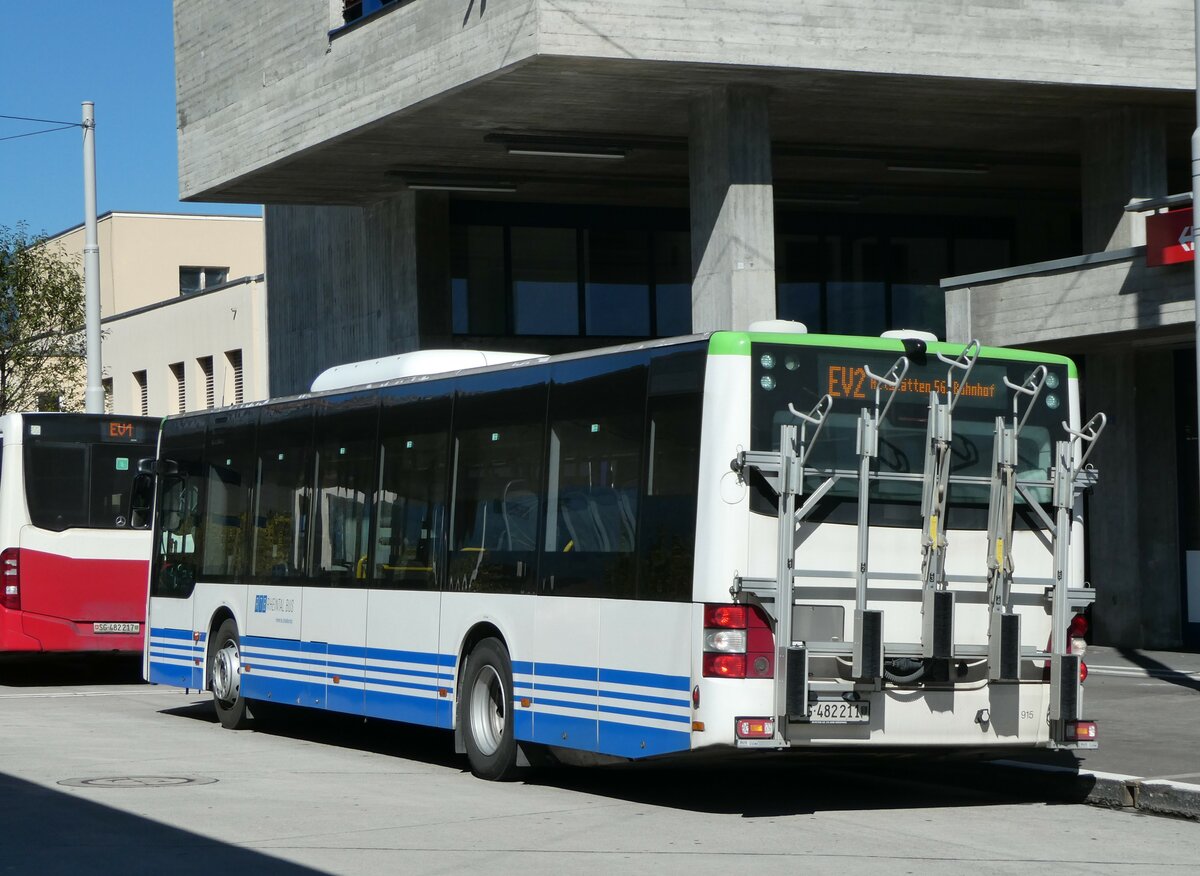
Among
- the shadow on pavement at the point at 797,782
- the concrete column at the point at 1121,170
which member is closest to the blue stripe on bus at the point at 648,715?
the shadow on pavement at the point at 797,782

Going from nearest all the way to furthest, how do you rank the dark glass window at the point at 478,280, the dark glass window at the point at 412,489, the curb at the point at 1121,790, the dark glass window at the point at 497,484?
the curb at the point at 1121,790 < the dark glass window at the point at 497,484 < the dark glass window at the point at 412,489 < the dark glass window at the point at 478,280

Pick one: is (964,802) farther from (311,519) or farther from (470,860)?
(311,519)

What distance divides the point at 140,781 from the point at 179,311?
34.0m

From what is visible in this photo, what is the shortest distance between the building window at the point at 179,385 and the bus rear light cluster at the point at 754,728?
3637 cm

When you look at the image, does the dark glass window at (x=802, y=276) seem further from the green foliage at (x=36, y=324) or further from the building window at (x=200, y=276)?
the building window at (x=200, y=276)

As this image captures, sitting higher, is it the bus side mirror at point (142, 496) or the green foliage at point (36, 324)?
the green foliage at point (36, 324)

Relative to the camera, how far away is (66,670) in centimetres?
2519

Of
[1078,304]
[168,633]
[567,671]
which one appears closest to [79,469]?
[168,633]

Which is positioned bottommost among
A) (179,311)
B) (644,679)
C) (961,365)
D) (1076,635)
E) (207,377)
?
(644,679)

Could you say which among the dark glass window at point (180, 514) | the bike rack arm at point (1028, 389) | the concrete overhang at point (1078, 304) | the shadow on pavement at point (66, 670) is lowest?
the shadow on pavement at point (66, 670)

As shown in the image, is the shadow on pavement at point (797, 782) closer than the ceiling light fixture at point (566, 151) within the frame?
Yes

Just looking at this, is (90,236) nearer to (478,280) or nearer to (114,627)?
(478,280)

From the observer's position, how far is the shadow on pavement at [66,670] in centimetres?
2320

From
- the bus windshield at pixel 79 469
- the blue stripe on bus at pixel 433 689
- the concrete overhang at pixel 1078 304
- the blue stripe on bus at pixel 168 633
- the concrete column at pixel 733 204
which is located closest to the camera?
the blue stripe on bus at pixel 433 689
